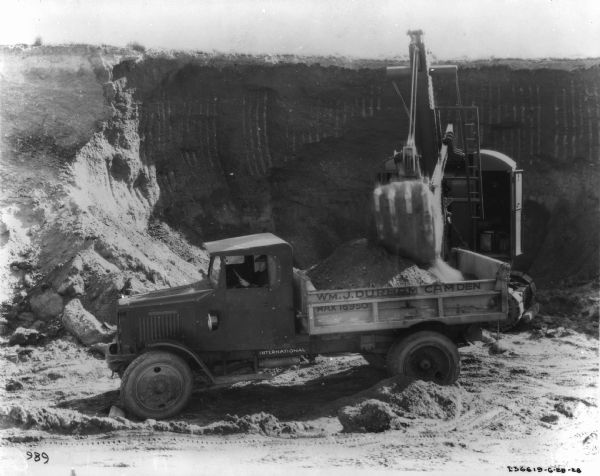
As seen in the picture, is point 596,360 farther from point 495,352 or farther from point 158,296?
point 158,296

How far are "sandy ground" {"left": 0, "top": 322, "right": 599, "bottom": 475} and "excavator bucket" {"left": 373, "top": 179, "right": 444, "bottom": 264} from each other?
1.87 m

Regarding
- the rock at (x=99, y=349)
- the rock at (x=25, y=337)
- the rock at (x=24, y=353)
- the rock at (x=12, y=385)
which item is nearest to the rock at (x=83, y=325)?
the rock at (x=99, y=349)

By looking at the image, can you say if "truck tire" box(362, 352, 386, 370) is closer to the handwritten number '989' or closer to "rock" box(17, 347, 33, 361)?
the handwritten number '989'

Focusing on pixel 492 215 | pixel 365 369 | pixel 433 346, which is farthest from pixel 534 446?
pixel 492 215

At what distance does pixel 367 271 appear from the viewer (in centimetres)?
1063

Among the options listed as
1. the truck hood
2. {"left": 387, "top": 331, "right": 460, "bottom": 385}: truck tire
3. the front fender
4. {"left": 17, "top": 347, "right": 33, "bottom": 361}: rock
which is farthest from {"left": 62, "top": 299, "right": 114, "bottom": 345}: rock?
{"left": 387, "top": 331, "right": 460, "bottom": 385}: truck tire

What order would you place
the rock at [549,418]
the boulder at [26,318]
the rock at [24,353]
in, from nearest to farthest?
the rock at [549,418] → the rock at [24,353] → the boulder at [26,318]

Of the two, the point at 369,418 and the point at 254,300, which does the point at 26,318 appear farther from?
the point at 369,418

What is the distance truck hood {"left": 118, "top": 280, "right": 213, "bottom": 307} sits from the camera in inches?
388

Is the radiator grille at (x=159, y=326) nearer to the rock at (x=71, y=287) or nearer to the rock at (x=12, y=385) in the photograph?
the rock at (x=12, y=385)

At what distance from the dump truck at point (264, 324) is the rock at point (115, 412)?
0.51 feet

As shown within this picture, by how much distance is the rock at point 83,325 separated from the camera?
12523 millimetres

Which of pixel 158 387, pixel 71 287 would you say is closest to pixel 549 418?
pixel 158 387

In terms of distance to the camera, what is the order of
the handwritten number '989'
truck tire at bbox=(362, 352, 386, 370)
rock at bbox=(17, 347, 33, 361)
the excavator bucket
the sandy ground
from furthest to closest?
rock at bbox=(17, 347, 33, 361) → the excavator bucket → truck tire at bbox=(362, 352, 386, 370) → the handwritten number '989' → the sandy ground
